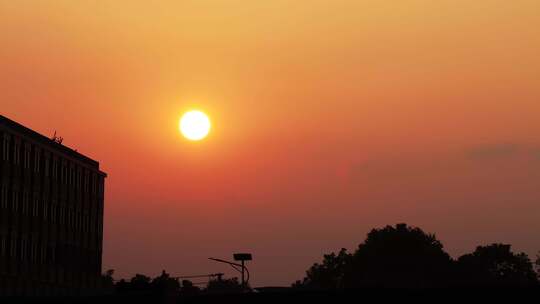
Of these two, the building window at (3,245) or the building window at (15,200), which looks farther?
the building window at (15,200)

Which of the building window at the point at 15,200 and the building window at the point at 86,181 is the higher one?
the building window at the point at 86,181

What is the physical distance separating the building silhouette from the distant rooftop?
10cm

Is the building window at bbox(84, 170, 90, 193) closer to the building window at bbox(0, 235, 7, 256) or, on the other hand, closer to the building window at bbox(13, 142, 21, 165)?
the building window at bbox(13, 142, 21, 165)

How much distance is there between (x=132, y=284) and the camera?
84.6 metres

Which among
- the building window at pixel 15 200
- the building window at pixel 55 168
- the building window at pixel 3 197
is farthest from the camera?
the building window at pixel 55 168

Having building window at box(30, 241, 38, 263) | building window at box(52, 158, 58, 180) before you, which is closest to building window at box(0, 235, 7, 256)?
building window at box(30, 241, 38, 263)

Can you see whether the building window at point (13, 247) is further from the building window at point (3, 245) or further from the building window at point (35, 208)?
the building window at point (35, 208)

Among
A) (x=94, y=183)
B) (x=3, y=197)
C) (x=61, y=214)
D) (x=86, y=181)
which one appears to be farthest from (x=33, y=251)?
(x=94, y=183)

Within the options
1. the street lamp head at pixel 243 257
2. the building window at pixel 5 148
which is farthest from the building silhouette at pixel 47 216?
the street lamp head at pixel 243 257

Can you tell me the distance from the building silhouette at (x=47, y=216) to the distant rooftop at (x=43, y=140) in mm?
99

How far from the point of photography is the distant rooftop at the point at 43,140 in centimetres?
9666

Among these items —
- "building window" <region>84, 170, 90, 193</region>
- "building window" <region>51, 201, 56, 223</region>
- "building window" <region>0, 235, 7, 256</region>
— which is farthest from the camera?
"building window" <region>84, 170, 90, 193</region>

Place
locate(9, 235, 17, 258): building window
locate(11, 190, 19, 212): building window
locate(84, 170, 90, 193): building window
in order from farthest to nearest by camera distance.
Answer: locate(84, 170, 90, 193): building window, locate(11, 190, 19, 212): building window, locate(9, 235, 17, 258): building window

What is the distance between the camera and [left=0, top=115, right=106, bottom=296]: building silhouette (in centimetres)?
9688
